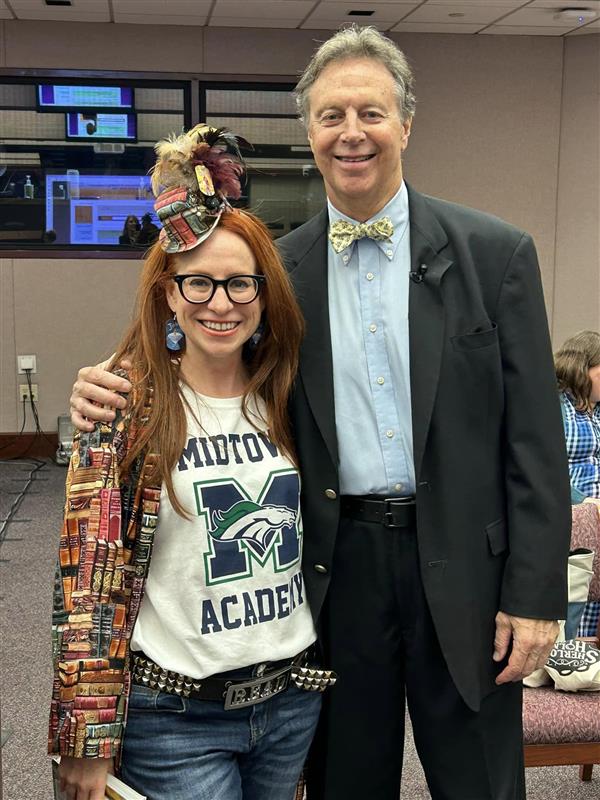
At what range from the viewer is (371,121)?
1.75 metres

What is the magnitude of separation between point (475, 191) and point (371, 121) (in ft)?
19.7

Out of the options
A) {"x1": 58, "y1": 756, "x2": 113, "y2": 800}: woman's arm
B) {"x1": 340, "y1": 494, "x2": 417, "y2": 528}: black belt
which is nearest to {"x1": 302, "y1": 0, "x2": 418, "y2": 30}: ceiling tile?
{"x1": 340, "y1": 494, "x2": 417, "y2": 528}: black belt

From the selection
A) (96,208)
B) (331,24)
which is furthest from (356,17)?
(96,208)

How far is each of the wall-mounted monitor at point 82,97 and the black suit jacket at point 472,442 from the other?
590cm

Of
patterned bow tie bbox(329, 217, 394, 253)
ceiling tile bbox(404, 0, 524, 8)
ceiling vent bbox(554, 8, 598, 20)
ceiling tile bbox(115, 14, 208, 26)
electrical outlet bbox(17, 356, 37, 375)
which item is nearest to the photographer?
patterned bow tie bbox(329, 217, 394, 253)

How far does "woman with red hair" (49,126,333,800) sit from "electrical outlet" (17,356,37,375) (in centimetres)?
577

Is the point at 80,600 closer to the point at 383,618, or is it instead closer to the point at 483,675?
the point at 383,618

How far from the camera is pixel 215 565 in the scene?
1509mm

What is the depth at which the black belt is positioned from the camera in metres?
1.76

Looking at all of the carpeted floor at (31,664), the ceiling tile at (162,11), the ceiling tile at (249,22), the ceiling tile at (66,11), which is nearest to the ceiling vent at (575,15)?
the ceiling tile at (249,22)

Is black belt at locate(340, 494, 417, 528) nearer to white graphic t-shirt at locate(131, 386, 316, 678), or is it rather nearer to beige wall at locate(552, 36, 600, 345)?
white graphic t-shirt at locate(131, 386, 316, 678)

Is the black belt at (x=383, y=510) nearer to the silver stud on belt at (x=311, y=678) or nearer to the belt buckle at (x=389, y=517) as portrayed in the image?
the belt buckle at (x=389, y=517)

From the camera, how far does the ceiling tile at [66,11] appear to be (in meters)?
6.32

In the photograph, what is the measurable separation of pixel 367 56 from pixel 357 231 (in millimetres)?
314
